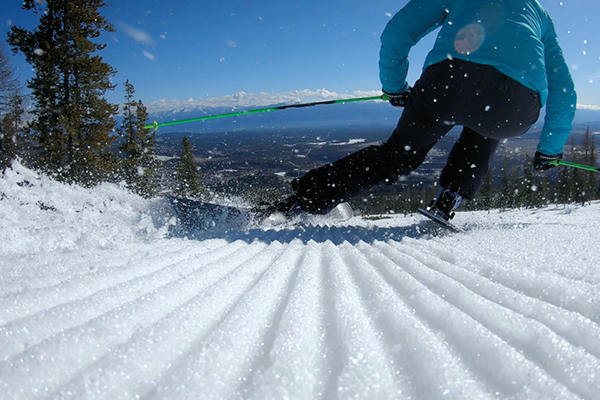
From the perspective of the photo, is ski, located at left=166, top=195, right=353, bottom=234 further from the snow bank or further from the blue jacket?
the blue jacket

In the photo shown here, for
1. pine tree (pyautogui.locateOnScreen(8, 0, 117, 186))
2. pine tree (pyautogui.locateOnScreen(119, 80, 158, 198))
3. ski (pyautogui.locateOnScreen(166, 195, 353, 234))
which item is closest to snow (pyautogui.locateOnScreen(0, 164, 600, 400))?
ski (pyautogui.locateOnScreen(166, 195, 353, 234))

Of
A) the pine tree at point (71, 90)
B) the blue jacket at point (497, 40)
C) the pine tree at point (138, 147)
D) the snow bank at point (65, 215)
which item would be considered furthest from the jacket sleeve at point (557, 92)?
the pine tree at point (138, 147)

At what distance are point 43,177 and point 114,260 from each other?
6.70 feet

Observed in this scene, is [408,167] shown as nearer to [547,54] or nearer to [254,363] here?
[547,54]

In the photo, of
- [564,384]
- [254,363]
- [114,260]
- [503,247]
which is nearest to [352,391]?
[254,363]

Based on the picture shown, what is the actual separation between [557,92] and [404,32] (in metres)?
1.15

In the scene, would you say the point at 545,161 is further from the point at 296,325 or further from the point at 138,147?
the point at 138,147

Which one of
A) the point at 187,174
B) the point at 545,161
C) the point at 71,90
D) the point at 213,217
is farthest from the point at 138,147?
the point at 545,161

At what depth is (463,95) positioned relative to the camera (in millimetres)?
1928

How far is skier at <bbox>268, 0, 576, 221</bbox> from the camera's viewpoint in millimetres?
1779

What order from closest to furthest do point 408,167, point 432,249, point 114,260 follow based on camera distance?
point 114,260, point 432,249, point 408,167

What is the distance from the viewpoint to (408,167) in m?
2.63

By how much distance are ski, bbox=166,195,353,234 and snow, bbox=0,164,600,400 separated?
1178mm

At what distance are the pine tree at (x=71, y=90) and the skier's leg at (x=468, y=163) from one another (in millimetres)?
15560
